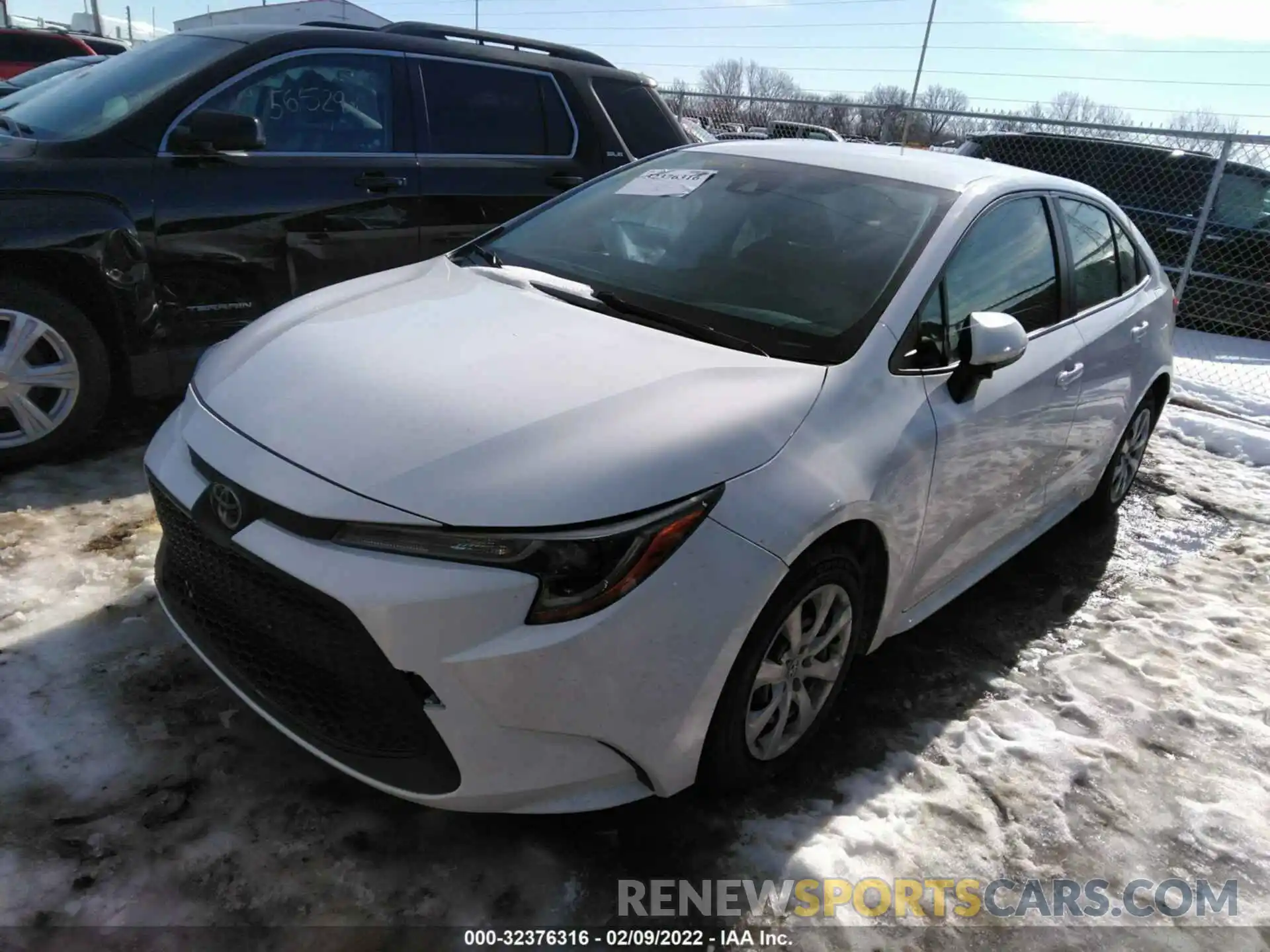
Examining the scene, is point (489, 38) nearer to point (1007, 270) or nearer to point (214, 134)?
point (214, 134)

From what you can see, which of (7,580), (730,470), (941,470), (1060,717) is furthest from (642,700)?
(7,580)

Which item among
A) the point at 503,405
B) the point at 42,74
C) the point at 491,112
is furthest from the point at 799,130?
the point at 503,405

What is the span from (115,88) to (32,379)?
139 centimetres

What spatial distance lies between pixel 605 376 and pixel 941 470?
1076mm

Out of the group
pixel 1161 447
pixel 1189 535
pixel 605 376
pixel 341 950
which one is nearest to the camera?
pixel 341 950

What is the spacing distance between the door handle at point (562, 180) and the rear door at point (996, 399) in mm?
2582

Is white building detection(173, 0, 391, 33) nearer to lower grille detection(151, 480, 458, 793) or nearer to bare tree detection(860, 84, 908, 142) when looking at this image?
bare tree detection(860, 84, 908, 142)

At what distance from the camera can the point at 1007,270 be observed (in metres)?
3.17

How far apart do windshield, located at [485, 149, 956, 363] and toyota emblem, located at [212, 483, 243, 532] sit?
4.22 ft

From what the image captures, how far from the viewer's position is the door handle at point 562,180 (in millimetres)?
5090

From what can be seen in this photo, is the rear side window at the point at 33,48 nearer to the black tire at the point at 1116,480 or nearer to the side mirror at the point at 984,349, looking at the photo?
the black tire at the point at 1116,480

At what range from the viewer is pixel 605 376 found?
2246 millimetres

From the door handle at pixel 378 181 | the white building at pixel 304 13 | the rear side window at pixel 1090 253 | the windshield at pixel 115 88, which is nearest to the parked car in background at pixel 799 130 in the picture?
the door handle at pixel 378 181

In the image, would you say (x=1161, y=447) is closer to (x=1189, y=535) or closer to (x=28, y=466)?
(x=1189, y=535)
